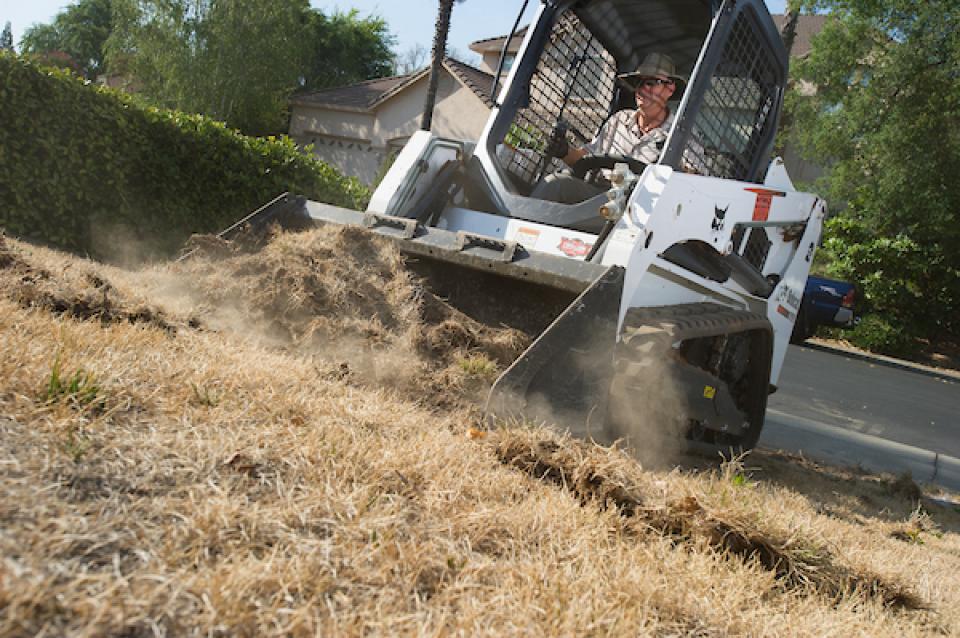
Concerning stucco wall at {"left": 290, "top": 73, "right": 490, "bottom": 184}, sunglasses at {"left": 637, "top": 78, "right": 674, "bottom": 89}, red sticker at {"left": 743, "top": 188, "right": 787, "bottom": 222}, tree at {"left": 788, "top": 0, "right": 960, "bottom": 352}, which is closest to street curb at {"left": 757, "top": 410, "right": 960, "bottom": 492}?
red sticker at {"left": 743, "top": 188, "right": 787, "bottom": 222}

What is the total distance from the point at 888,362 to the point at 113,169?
54.9ft

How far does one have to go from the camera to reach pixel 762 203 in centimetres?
574

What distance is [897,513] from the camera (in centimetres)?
523

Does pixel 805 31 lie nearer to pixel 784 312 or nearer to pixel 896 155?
pixel 896 155

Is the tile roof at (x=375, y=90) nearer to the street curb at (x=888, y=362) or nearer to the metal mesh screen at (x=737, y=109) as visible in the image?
the street curb at (x=888, y=362)

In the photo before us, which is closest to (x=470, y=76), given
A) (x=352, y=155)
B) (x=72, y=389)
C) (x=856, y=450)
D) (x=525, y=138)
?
(x=352, y=155)

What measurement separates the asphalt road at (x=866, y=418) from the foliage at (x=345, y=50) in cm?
3471

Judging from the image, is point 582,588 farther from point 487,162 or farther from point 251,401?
point 487,162

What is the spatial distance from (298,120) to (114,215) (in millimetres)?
24985

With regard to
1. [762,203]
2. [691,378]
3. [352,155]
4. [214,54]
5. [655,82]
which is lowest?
[691,378]

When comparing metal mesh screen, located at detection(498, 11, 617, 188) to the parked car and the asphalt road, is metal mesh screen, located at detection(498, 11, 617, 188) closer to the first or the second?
the asphalt road

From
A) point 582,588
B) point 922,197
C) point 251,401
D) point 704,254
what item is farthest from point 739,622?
point 922,197

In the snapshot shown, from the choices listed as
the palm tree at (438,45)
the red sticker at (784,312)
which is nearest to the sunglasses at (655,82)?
the red sticker at (784,312)

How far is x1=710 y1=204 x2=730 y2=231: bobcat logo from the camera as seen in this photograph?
5.10 metres
